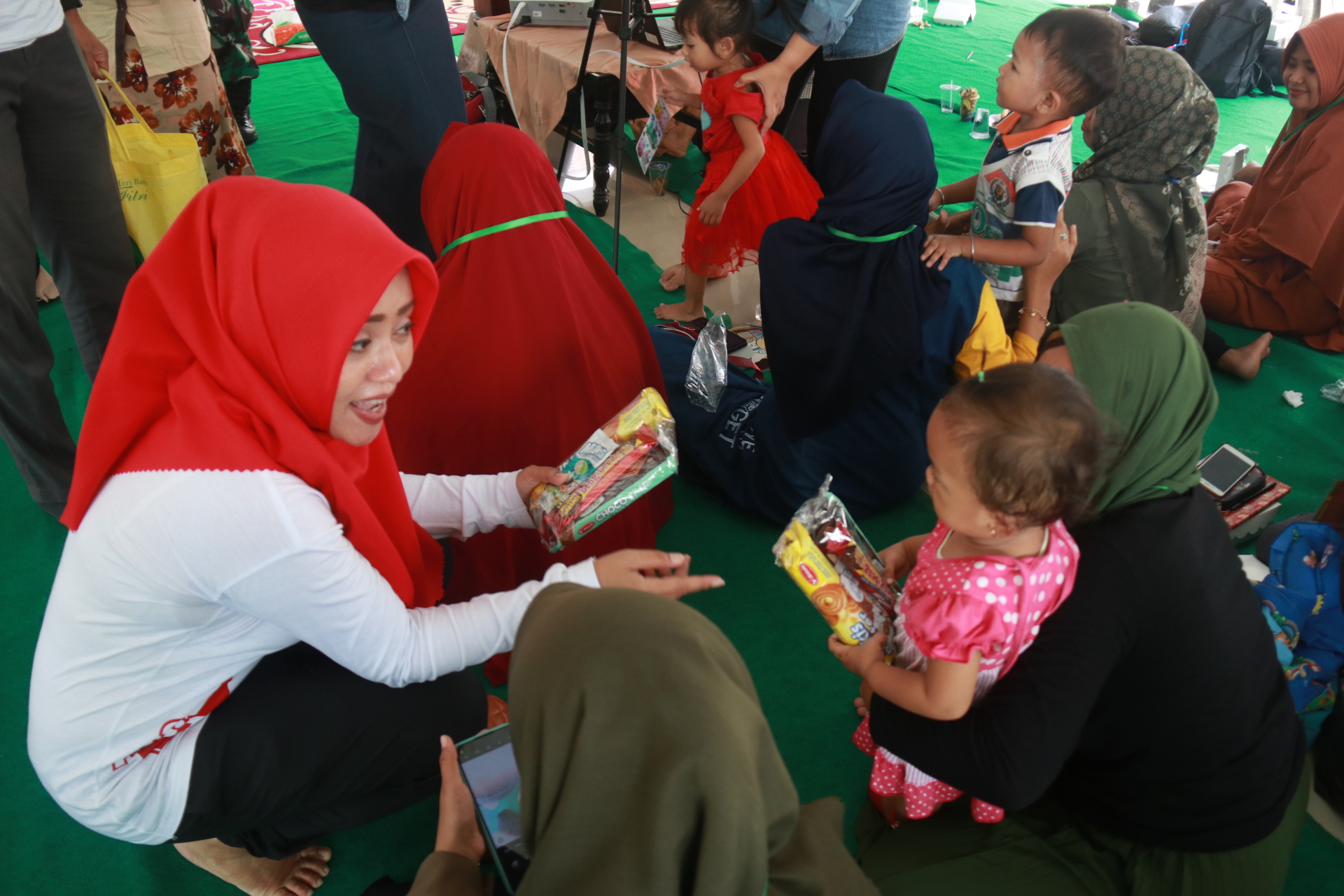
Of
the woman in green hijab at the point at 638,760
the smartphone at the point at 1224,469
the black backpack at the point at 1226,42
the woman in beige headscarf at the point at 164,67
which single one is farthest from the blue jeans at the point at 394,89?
the black backpack at the point at 1226,42

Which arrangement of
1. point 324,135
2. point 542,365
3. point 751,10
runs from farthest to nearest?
1. point 324,135
2. point 751,10
3. point 542,365

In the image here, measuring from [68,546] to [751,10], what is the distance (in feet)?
7.99

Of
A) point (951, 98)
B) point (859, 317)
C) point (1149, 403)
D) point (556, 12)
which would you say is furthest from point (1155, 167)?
point (951, 98)

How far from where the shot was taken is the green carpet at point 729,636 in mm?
1527

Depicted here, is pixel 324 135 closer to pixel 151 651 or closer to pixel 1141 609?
pixel 151 651

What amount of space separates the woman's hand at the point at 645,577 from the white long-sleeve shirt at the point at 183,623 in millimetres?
28

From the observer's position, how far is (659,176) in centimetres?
405

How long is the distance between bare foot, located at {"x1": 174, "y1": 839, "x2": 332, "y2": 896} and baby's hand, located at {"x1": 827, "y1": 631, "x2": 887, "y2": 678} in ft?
3.38

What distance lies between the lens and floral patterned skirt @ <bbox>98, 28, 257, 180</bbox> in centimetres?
301

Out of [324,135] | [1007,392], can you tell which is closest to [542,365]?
[1007,392]

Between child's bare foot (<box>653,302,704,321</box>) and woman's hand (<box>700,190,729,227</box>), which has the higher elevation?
woman's hand (<box>700,190,729,227</box>)

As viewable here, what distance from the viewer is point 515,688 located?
76 centimetres

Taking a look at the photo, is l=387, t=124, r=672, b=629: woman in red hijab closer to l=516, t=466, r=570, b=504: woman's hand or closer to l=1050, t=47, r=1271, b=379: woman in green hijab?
l=516, t=466, r=570, b=504: woman's hand

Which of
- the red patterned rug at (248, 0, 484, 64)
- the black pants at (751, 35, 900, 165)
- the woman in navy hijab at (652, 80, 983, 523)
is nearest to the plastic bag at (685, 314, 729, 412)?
the woman in navy hijab at (652, 80, 983, 523)
